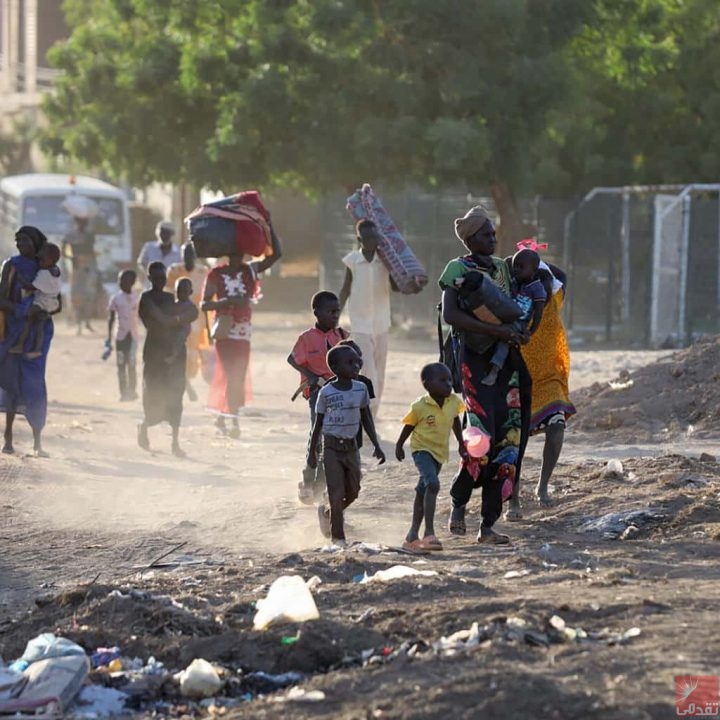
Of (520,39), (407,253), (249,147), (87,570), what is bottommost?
(87,570)

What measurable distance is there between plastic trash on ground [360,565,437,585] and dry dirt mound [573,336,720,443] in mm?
5371

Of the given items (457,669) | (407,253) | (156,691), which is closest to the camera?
(457,669)

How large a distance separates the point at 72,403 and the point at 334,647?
10.4 meters

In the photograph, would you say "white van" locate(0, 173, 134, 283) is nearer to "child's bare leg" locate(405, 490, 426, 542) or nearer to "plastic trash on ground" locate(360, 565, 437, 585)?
"child's bare leg" locate(405, 490, 426, 542)

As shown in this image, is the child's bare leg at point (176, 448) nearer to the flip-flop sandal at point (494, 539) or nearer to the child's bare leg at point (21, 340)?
the child's bare leg at point (21, 340)

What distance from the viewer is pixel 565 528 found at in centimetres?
804

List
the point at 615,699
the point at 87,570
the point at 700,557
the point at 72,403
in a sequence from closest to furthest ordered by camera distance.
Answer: the point at 615,699 → the point at 700,557 → the point at 87,570 → the point at 72,403

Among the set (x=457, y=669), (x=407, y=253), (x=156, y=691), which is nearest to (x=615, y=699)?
(x=457, y=669)

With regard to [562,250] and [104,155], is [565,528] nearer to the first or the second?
[562,250]

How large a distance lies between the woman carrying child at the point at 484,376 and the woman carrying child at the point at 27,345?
14.6 ft

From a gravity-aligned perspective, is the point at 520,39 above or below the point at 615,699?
above

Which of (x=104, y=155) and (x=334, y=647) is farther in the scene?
(x=104, y=155)

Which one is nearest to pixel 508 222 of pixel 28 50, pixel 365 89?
pixel 365 89
